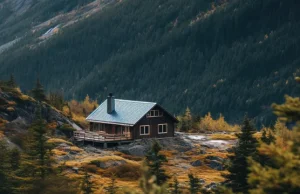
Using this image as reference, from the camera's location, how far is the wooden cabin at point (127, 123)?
92.9 m

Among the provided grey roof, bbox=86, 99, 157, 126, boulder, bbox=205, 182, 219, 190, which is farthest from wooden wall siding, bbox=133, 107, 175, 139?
boulder, bbox=205, 182, 219, 190

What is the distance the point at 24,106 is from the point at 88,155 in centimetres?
1232

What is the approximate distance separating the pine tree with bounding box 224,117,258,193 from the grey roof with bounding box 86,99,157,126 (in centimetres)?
5190

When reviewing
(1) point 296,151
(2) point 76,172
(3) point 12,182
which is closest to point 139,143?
(2) point 76,172

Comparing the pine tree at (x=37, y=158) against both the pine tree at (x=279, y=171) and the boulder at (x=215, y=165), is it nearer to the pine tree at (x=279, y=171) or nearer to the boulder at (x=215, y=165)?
the pine tree at (x=279, y=171)

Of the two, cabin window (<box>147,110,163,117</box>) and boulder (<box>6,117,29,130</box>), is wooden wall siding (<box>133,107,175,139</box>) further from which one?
boulder (<box>6,117,29,130</box>)

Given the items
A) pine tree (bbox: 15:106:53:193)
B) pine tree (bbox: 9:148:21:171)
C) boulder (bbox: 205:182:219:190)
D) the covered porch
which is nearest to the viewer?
pine tree (bbox: 15:106:53:193)

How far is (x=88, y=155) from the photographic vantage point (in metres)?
84.0

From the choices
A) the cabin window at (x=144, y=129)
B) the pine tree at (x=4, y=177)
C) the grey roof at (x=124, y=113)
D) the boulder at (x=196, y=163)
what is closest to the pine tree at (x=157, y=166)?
the pine tree at (x=4, y=177)

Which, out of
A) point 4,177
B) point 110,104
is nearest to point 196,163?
point 110,104

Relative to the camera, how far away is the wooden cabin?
92.9 meters

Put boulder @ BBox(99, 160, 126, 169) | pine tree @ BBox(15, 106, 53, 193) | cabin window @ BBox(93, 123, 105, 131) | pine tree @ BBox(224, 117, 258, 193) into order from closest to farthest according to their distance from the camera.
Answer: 1. pine tree @ BBox(224, 117, 258, 193)
2. pine tree @ BBox(15, 106, 53, 193)
3. boulder @ BBox(99, 160, 126, 169)
4. cabin window @ BBox(93, 123, 105, 131)

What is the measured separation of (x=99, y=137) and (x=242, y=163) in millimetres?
53756

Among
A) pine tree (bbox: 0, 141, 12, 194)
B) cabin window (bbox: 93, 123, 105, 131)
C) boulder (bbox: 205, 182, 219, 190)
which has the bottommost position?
boulder (bbox: 205, 182, 219, 190)
